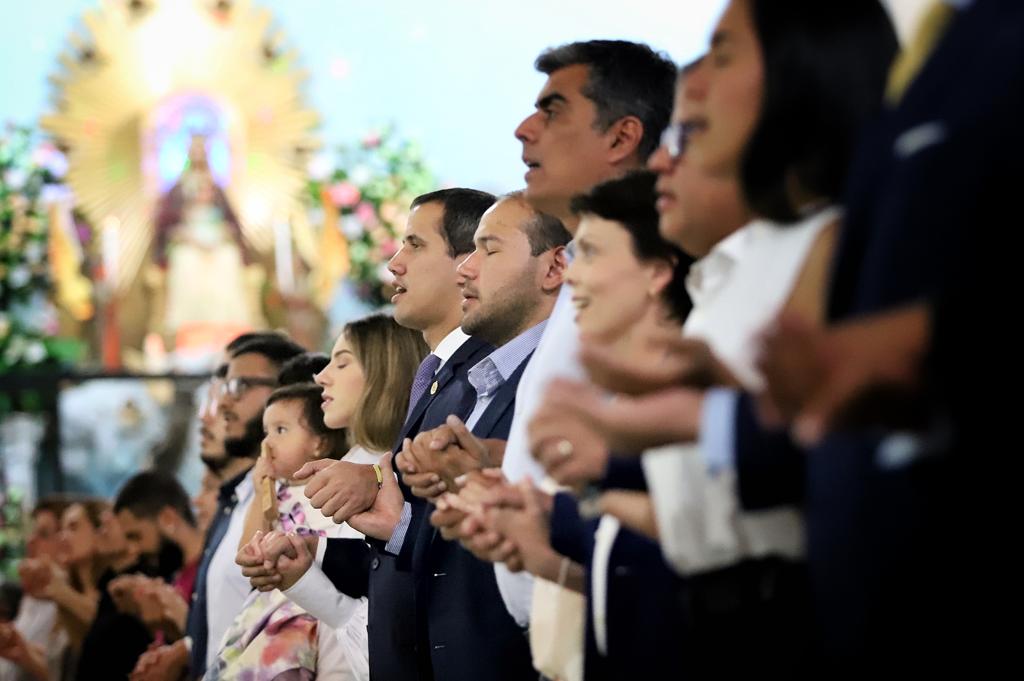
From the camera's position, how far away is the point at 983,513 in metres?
1.62

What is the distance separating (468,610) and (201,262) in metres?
12.7

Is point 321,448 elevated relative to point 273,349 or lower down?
lower down

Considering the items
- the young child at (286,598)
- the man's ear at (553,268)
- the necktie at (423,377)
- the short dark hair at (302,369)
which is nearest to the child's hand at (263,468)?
the young child at (286,598)

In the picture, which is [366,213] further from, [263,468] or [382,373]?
[382,373]

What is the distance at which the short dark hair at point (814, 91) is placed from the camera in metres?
2.02

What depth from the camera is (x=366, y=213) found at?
41.7 ft

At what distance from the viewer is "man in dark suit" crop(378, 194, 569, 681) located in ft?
11.8

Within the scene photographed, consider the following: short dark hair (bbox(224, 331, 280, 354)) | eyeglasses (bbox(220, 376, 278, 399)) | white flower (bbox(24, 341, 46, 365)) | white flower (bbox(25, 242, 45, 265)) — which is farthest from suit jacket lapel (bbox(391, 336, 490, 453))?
white flower (bbox(25, 242, 45, 265))

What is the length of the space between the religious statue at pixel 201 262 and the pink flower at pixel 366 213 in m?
3.27

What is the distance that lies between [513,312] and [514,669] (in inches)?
29.7

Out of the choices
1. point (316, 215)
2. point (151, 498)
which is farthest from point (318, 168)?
point (151, 498)

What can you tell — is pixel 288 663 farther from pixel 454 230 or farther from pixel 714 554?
pixel 714 554

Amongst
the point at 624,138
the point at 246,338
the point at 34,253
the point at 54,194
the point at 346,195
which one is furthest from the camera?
the point at 54,194

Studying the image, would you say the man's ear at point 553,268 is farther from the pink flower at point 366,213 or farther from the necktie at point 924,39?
the pink flower at point 366,213
